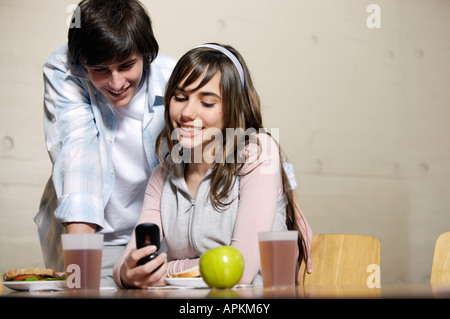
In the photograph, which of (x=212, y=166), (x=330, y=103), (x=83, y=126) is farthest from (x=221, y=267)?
(x=330, y=103)

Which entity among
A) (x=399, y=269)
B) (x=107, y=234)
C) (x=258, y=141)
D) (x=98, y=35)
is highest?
(x=98, y=35)

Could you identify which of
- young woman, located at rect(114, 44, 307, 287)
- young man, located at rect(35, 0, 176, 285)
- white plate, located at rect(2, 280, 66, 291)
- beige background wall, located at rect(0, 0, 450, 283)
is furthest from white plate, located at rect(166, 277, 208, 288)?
beige background wall, located at rect(0, 0, 450, 283)

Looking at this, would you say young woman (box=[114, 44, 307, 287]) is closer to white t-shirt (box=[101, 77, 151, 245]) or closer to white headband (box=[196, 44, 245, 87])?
white headband (box=[196, 44, 245, 87])

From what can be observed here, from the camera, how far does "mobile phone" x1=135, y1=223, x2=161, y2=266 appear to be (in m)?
1.09

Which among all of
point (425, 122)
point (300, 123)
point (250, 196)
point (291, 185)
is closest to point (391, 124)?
point (425, 122)

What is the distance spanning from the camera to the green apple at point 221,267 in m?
0.96

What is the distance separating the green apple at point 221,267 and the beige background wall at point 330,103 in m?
2.20

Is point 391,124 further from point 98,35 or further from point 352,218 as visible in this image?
point 98,35

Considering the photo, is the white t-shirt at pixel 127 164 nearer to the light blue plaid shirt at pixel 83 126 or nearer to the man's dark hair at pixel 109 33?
the light blue plaid shirt at pixel 83 126

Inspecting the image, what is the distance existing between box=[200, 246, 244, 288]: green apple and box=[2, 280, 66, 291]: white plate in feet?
1.04

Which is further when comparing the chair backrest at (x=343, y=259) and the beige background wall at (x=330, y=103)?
the beige background wall at (x=330, y=103)

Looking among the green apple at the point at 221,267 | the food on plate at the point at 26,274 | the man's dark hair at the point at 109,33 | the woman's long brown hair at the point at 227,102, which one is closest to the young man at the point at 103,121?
the man's dark hair at the point at 109,33

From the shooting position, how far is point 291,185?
5.52 feet

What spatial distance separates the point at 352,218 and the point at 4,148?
2.15 meters
